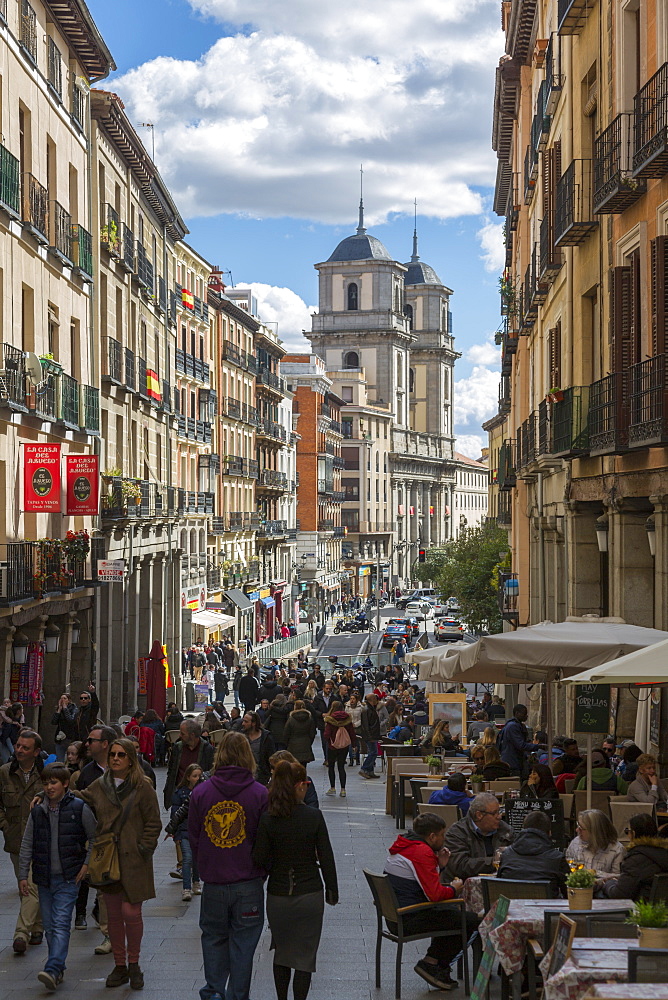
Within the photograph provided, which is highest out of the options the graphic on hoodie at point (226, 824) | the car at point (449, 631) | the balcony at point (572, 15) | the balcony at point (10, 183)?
the balcony at point (572, 15)

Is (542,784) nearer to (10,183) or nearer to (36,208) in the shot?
(10,183)

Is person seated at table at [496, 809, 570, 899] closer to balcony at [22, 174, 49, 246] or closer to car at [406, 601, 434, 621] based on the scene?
balcony at [22, 174, 49, 246]

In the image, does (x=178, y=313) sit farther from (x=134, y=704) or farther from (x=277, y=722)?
(x=277, y=722)

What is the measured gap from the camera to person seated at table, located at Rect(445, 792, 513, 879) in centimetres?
1016

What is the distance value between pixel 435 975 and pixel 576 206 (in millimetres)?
13939

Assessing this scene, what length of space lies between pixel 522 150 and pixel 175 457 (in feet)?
63.9

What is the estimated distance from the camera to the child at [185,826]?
1211 cm

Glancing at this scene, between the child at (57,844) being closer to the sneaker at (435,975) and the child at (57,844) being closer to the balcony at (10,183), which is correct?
the sneaker at (435,975)

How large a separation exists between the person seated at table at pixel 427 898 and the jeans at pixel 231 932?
1.47 metres

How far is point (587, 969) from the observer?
22.4ft

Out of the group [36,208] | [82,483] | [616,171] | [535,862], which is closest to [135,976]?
[535,862]

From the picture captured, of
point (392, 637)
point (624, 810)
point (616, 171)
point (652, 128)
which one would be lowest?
point (392, 637)

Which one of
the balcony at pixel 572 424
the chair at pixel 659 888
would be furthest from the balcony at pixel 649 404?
the chair at pixel 659 888

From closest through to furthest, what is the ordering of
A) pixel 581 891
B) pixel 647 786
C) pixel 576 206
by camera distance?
pixel 581 891, pixel 647 786, pixel 576 206
